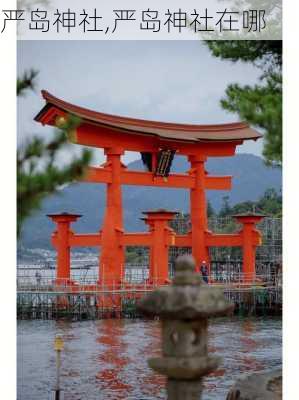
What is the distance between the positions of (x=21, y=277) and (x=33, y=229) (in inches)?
52.7

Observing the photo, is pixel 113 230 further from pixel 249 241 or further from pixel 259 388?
Answer: pixel 259 388

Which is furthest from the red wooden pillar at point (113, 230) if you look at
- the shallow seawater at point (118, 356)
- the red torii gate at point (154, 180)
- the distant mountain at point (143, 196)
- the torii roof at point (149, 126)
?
the distant mountain at point (143, 196)

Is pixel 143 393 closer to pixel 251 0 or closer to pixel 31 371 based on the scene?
pixel 31 371

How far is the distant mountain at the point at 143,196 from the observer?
53.3 feet

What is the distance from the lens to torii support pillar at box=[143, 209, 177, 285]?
10242 mm

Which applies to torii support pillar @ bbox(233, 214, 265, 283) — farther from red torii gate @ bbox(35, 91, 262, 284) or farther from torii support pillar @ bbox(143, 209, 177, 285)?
torii support pillar @ bbox(143, 209, 177, 285)

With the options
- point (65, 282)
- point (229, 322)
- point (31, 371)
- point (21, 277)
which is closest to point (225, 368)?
point (31, 371)

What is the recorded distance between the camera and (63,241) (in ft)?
35.3

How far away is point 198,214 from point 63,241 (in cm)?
223

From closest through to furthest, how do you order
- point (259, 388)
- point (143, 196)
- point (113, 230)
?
point (259, 388) → point (113, 230) → point (143, 196)

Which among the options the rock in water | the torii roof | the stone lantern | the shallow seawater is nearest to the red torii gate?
the torii roof

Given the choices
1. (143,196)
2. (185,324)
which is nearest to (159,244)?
(185,324)

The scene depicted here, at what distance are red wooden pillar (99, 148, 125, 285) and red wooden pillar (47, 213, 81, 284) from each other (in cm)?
78

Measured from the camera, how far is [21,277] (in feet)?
35.2
